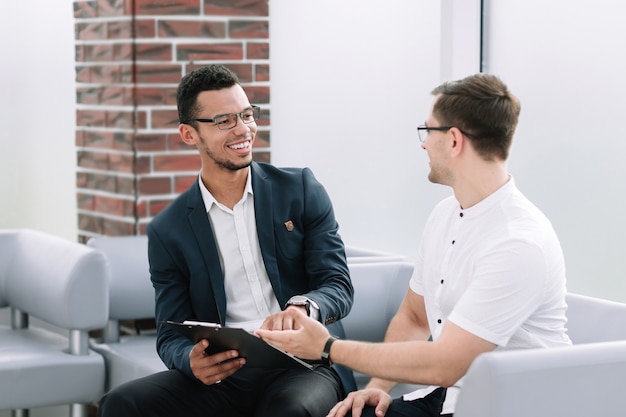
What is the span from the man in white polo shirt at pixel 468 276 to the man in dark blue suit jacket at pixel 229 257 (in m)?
0.39

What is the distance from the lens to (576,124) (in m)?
3.72

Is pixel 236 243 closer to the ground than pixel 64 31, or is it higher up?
closer to the ground

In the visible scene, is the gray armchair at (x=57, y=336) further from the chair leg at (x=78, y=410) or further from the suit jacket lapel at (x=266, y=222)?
the suit jacket lapel at (x=266, y=222)

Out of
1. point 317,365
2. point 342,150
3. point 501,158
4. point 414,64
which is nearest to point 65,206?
point 342,150

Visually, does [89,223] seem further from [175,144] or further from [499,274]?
[499,274]

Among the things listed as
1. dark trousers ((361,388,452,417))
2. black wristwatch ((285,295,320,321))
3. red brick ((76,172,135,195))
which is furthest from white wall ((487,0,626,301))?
red brick ((76,172,135,195))

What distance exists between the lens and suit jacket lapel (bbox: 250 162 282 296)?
3254 mm

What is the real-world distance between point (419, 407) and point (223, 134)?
1.02 meters

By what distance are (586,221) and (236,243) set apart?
1.22 metres

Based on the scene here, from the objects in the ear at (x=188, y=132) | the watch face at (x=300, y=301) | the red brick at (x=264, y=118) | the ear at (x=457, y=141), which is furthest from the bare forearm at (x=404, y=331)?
the red brick at (x=264, y=118)

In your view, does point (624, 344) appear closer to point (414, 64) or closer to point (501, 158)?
point (501, 158)

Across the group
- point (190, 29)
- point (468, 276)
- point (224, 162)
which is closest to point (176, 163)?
point (190, 29)

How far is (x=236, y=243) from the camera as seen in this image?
130 inches

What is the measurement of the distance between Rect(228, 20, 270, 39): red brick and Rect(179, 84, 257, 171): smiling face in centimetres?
159
